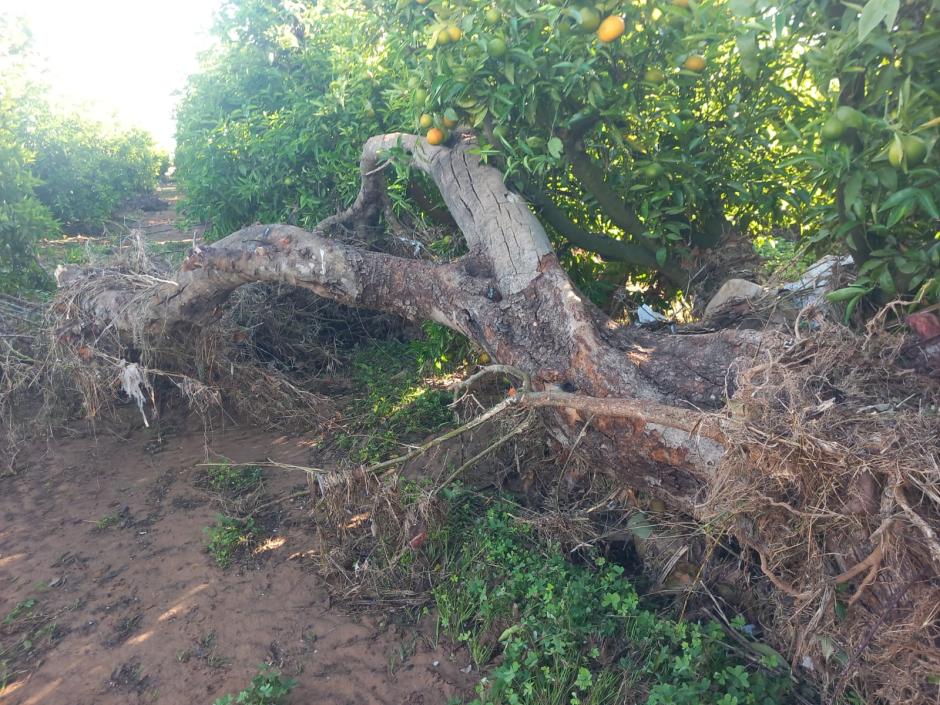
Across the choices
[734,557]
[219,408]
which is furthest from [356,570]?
[219,408]

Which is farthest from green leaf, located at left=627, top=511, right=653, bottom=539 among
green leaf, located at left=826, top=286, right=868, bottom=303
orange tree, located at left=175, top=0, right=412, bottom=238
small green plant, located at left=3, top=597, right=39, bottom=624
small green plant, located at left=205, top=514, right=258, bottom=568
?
orange tree, located at left=175, top=0, right=412, bottom=238

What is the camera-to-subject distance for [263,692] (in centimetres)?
237

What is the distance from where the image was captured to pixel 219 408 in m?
4.62

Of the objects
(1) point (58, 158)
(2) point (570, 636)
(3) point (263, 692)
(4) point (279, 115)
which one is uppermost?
(1) point (58, 158)

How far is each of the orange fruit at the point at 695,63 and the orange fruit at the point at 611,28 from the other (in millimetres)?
381

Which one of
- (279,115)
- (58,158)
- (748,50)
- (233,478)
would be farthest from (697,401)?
(58,158)

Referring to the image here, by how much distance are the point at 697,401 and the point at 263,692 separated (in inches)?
76.8

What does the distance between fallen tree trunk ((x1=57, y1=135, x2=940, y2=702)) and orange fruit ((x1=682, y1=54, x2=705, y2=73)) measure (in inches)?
41.7

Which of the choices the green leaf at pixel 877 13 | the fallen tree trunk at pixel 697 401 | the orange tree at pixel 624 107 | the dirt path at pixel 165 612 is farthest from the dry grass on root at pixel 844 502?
the dirt path at pixel 165 612

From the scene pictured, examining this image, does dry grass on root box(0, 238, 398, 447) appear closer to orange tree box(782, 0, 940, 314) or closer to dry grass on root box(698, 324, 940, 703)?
dry grass on root box(698, 324, 940, 703)

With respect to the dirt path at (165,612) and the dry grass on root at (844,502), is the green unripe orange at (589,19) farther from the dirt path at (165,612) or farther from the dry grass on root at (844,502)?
the dirt path at (165,612)

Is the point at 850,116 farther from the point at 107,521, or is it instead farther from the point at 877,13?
the point at 107,521

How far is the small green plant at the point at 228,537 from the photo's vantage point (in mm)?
3250

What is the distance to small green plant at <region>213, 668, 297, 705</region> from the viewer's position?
237 cm
